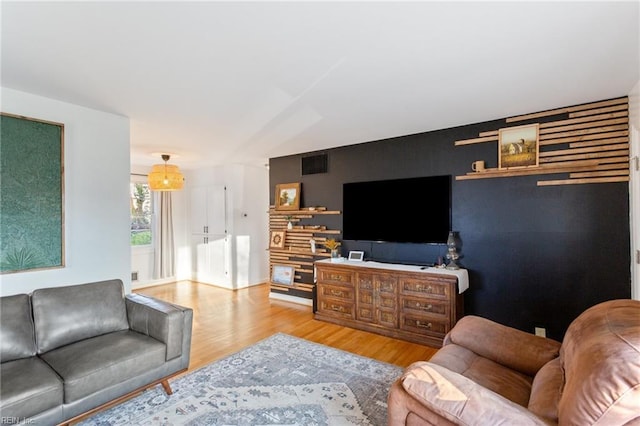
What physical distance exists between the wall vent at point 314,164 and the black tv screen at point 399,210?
0.55 m

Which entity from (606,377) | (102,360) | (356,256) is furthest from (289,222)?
(606,377)

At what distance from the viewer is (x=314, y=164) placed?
495 cm

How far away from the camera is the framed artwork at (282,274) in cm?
519

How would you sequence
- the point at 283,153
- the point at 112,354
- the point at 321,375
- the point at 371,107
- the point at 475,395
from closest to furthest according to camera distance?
the point at 475,395, the point at 112,354, the point at 321,375, the point at 371,107, the point at 283,153

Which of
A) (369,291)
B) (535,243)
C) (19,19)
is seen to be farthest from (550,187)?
(19,19)

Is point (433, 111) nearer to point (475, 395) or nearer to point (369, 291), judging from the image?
point (369, 291)

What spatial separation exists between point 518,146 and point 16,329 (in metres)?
4.49

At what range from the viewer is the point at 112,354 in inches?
83.4

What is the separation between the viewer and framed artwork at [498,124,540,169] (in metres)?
3.22

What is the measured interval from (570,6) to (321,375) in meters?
2.95

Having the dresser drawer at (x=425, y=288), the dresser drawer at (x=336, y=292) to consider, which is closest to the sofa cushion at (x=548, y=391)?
the dresser drawer at (x=425, y=288)

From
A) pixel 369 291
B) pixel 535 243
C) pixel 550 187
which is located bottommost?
pixel 369 291

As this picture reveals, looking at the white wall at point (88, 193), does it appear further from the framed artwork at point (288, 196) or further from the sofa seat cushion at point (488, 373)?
the sofa seat cushion at point (488, 373)

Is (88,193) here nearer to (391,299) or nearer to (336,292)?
(336,292)
